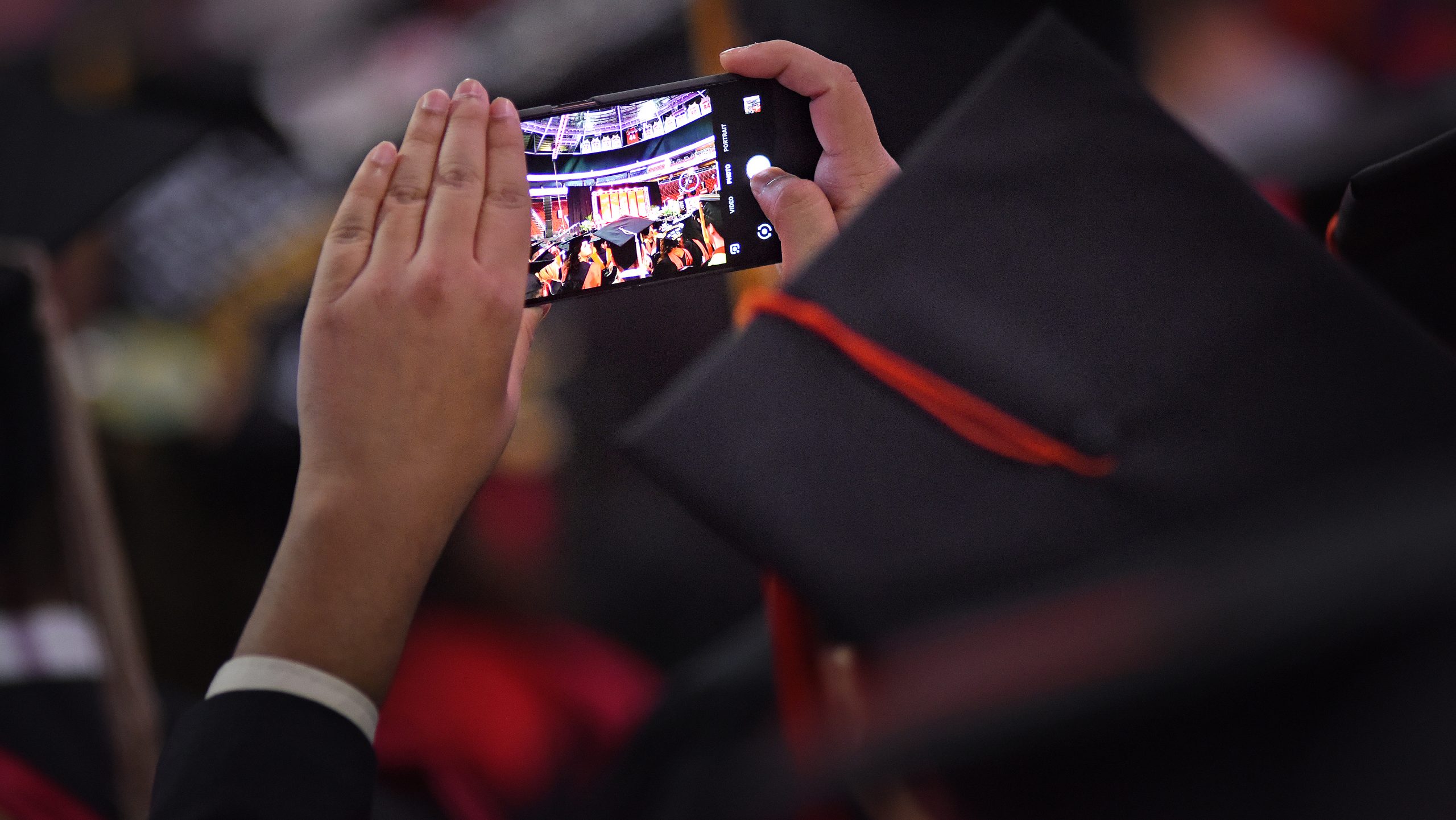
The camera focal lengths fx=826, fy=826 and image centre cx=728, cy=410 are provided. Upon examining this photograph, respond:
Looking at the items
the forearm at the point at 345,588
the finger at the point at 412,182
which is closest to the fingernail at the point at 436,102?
the finger at the point at 412,182

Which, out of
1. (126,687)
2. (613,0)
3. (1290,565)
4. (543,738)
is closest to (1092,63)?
(1290,565)

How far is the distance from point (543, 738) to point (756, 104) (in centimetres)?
54

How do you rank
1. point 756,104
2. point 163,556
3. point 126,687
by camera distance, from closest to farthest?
point 756,104 → point 126,687 → point 163,556

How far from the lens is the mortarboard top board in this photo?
327 mm

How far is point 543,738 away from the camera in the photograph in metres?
0.70

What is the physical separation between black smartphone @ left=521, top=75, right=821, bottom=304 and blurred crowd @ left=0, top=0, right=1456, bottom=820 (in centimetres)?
12

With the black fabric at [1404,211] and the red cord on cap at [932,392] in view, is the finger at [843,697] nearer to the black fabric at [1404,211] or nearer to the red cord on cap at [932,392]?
the red cord on cap at [932,392]

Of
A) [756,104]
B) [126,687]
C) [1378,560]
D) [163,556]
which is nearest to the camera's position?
[1378,560]

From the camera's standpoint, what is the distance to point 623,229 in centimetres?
48

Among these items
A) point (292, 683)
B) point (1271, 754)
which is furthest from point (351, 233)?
point (1271, 754)

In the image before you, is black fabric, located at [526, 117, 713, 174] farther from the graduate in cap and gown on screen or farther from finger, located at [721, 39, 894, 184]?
the graduate in cap and gown on screen

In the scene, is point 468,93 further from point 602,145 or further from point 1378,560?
point 1378,560

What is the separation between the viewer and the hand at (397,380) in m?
0.39

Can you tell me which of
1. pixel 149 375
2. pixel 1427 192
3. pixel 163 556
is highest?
pixel 1427 192
